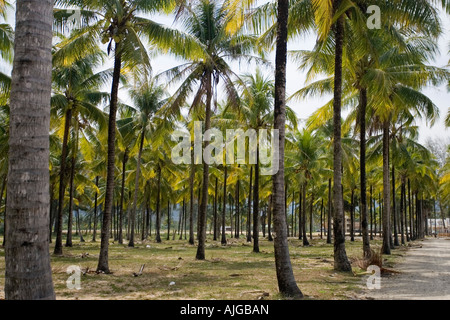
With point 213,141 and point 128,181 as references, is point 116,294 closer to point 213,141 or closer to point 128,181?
point 213,141

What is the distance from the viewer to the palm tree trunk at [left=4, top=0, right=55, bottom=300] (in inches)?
170

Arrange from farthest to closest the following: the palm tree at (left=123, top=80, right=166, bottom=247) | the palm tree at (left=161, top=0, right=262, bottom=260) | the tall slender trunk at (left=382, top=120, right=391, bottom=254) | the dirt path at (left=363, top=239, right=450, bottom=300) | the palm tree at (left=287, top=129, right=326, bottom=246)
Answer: the palm tree at (left=287, top=129, right=326, bottom=246) < the palm tree at (left=123, top=80, right=166, bottom=247) < the tall slender trunk at (left=382, top=120, right=391, bottom=254) < the palm tree at (left=161, top=0, right=262, bottom=260) < the dirt path at (left=363, top=239, right=450, bottom=300)

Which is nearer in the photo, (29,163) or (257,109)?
(29,163)

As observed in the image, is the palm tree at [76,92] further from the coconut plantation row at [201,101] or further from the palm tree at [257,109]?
the palm tree at [257,109]

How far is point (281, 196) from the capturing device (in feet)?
27.9

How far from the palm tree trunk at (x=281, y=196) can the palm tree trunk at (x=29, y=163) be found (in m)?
5.02

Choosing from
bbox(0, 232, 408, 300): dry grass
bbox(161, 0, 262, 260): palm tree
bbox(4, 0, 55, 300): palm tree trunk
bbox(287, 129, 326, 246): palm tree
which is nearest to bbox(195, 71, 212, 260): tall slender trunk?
bbox(161, 0, 262, 260): palm tree

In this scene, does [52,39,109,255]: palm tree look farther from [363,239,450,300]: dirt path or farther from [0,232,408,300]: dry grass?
[363,239,450,300]: dirt path

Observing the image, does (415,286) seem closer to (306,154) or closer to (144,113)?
(306,154)

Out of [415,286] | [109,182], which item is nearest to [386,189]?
[415,286]

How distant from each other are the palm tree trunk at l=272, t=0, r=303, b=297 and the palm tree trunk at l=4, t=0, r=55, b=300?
16.5ft

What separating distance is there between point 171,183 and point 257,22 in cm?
2909

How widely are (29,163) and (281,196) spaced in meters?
5.33
